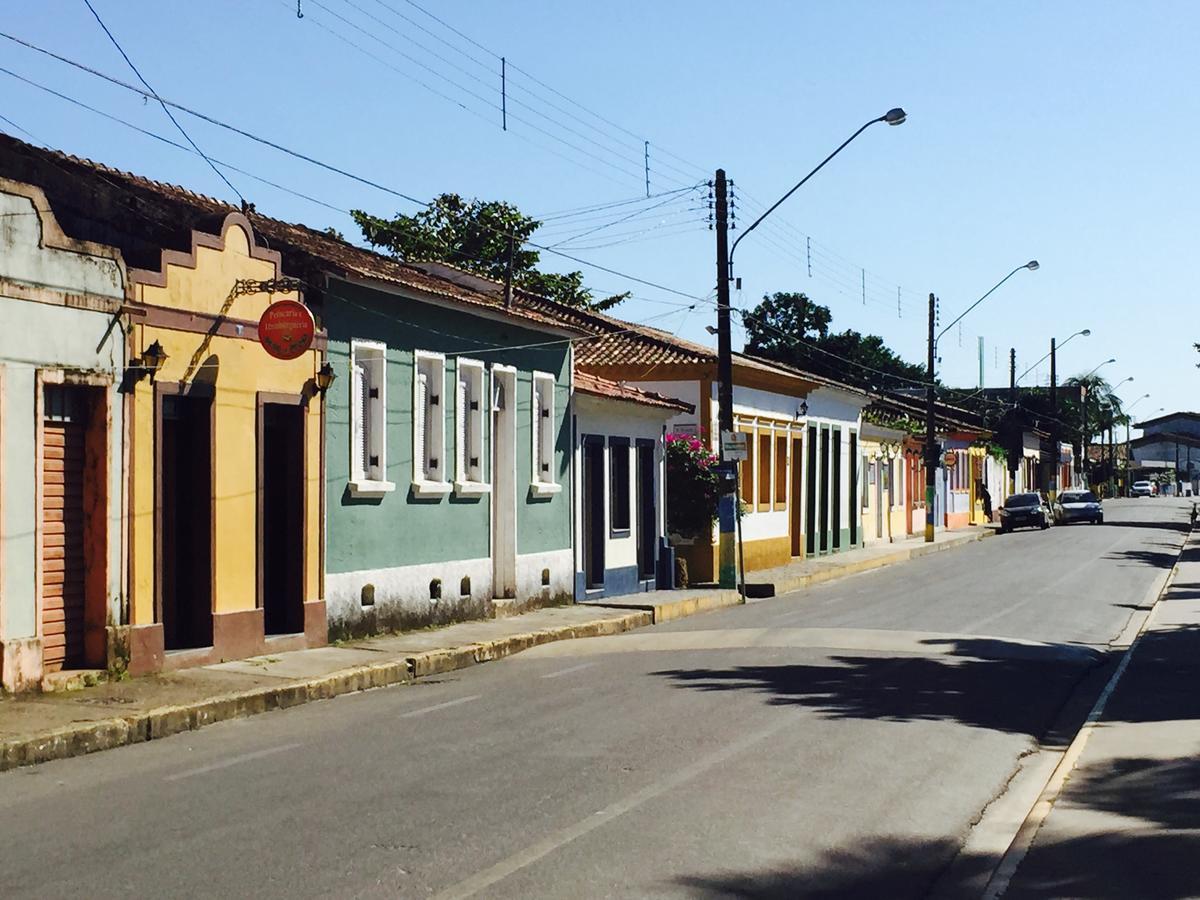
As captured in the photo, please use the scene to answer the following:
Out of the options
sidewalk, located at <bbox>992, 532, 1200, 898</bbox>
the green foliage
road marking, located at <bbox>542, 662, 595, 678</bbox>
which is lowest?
road marking, located at <bbox>542, 662, 595, 678</bbox>

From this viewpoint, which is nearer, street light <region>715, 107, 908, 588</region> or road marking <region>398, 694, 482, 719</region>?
road marking <region>398, 694, 482, 719</region>

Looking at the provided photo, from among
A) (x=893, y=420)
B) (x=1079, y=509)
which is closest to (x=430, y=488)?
(x=893, y=420)

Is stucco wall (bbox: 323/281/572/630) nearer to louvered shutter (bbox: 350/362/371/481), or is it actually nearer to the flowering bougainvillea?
louvered shutter (bbox: 350/362/371/481)

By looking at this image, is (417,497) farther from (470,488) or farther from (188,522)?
(188,522)

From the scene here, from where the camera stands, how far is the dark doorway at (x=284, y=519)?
17156 millimetres

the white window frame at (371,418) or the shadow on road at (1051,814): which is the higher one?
the white window frame at (371,418)

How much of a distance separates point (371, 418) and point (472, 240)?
100 ft

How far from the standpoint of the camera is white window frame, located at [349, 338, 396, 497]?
18.5 m

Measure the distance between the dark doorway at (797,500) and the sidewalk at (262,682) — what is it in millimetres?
15783

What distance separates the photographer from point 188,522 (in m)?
15.7

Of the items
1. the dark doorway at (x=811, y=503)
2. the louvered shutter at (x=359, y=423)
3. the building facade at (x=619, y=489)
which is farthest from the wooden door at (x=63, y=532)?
the dark doorway at (x=811, y=503)

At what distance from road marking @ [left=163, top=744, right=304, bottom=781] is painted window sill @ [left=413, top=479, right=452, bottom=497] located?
28.7ft

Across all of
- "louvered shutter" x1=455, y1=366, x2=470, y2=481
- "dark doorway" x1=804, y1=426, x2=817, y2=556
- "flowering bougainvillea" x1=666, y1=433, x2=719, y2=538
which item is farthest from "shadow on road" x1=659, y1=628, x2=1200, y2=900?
"dark doorway" x1=804, y1=426, x2=817, y2=556

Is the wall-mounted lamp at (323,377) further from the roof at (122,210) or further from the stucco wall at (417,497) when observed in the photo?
the roof at (122,210)
